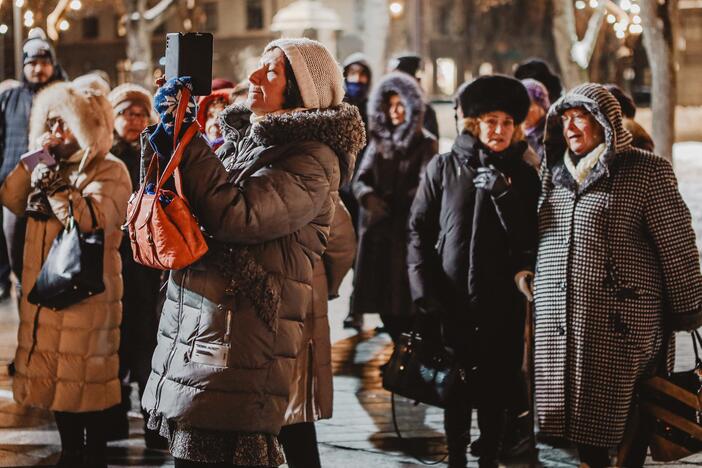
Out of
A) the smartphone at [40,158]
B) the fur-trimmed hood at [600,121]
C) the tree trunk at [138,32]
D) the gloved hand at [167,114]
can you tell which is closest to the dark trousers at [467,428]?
the fur-trimmed hood at [600,121]

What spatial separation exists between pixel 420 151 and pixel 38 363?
12.9ft

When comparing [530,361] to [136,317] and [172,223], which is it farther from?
[172,223]

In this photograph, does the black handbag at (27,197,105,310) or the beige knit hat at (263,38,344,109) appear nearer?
the beige knit hat at (263,38,344,109)

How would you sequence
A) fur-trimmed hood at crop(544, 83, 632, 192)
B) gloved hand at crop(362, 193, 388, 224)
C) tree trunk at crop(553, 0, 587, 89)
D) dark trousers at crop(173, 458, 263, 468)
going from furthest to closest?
tree trunk at crop(553, 0, 587, 89)
gloved hand at crop(362, 193, 388, 224)
fur-trimmed hood at crop(544, 83, 632, 192)
dark trousers at crop(173, 458, 263, 468)

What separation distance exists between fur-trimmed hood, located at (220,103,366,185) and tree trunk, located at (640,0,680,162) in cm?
1041

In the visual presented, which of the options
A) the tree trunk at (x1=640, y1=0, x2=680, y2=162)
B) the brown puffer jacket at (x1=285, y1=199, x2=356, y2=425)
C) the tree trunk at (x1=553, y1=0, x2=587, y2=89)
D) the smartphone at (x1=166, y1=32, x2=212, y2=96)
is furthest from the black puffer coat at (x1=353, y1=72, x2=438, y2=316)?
the tree trunk at (x1=553, y1=0, x2=587, y2=89)

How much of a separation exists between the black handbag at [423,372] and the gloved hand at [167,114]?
2621mm

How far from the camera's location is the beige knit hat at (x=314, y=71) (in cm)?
450

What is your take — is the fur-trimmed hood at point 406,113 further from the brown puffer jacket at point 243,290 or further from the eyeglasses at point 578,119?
the brown puffer jacket at point 243,290

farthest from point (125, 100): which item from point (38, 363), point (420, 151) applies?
point (420, 151)

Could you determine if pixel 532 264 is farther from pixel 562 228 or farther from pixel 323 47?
pixel 323 47

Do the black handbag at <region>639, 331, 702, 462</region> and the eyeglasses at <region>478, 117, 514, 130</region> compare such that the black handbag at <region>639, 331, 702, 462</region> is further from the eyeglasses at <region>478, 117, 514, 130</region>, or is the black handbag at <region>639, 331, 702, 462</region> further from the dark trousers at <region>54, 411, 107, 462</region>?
the dark trousers at <region>54, 411, 107, 462</region>

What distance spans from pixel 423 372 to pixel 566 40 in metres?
24.1

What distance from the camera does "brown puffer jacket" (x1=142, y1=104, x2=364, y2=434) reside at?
4.08 meters
